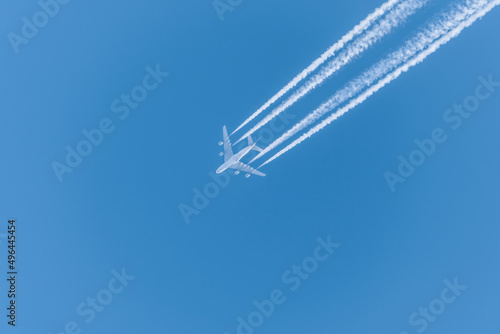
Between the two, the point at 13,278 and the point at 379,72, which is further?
the point at 13,278

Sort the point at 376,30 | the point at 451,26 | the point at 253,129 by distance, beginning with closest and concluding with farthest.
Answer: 1. the point at 451,26
2. the point at 376,30
3. the point at 253,129

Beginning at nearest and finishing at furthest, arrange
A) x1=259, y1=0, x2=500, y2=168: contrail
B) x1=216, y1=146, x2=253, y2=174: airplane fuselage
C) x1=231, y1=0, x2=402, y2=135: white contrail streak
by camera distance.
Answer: x1=259, y1=0, x2=500, y2=168: contrail < x1=231, y1=0, x2=402, y2=135: white contrail streak < x1=216, y1=146, x2=253, y2=174: airplane fuselage

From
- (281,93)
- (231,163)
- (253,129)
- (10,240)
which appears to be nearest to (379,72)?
(281,93)

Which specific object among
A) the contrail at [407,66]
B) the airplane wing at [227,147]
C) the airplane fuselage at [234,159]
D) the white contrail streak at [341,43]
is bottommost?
the contrail at [407,66]

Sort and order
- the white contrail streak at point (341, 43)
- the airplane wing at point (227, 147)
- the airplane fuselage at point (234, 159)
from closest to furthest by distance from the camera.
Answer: the white contrail streak at point (341, 43), the airplane wing at point (227, 147), the airplane fuselage at point (234, 159)

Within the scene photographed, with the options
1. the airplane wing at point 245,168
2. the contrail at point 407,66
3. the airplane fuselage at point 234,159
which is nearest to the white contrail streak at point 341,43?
the contrail at point 407,66

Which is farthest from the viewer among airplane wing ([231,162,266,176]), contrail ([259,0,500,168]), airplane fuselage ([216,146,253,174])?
airplane wing ([231,162,266,176])

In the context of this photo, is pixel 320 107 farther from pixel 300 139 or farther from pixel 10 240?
pixel 10 240

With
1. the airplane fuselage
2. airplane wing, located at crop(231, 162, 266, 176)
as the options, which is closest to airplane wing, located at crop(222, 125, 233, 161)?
the airplane fuselage

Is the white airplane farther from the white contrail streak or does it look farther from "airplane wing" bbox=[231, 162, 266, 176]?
the white contrail streak

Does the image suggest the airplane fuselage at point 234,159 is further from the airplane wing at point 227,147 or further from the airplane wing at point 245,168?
the airplane wing at point 245,168

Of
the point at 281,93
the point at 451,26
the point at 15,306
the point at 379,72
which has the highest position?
the point at 15,306
